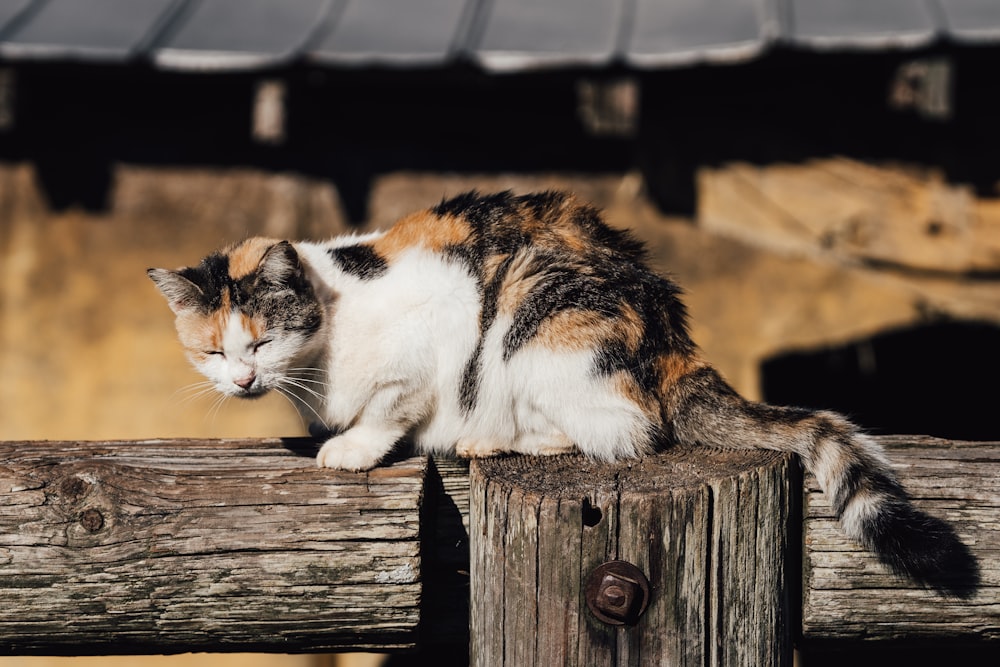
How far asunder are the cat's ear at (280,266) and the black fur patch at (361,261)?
0.20m

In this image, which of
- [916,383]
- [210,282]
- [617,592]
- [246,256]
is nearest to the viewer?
[617,592]

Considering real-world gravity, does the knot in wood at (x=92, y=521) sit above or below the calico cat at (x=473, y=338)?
below

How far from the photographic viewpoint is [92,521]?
7.38 feet

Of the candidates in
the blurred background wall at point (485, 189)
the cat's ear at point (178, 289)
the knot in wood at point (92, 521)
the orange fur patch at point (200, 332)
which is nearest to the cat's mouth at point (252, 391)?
the orange fur patch at point (200, 332)

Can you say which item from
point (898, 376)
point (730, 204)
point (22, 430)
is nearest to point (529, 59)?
point (730, 204)

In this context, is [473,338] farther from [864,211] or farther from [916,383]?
[916,383]

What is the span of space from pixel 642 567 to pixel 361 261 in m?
1.33

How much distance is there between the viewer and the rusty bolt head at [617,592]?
1998 millimetres

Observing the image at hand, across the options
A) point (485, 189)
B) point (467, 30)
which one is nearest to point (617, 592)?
point (467, 30)

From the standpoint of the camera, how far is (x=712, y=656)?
2.06 metres

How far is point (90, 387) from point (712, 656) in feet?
14.0

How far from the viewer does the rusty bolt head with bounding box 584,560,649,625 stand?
1998mm

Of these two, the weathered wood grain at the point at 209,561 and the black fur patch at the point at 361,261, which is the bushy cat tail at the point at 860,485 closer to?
the weathered wood grain at the point at 209,561

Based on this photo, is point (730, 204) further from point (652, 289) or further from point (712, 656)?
point (712, 656)
